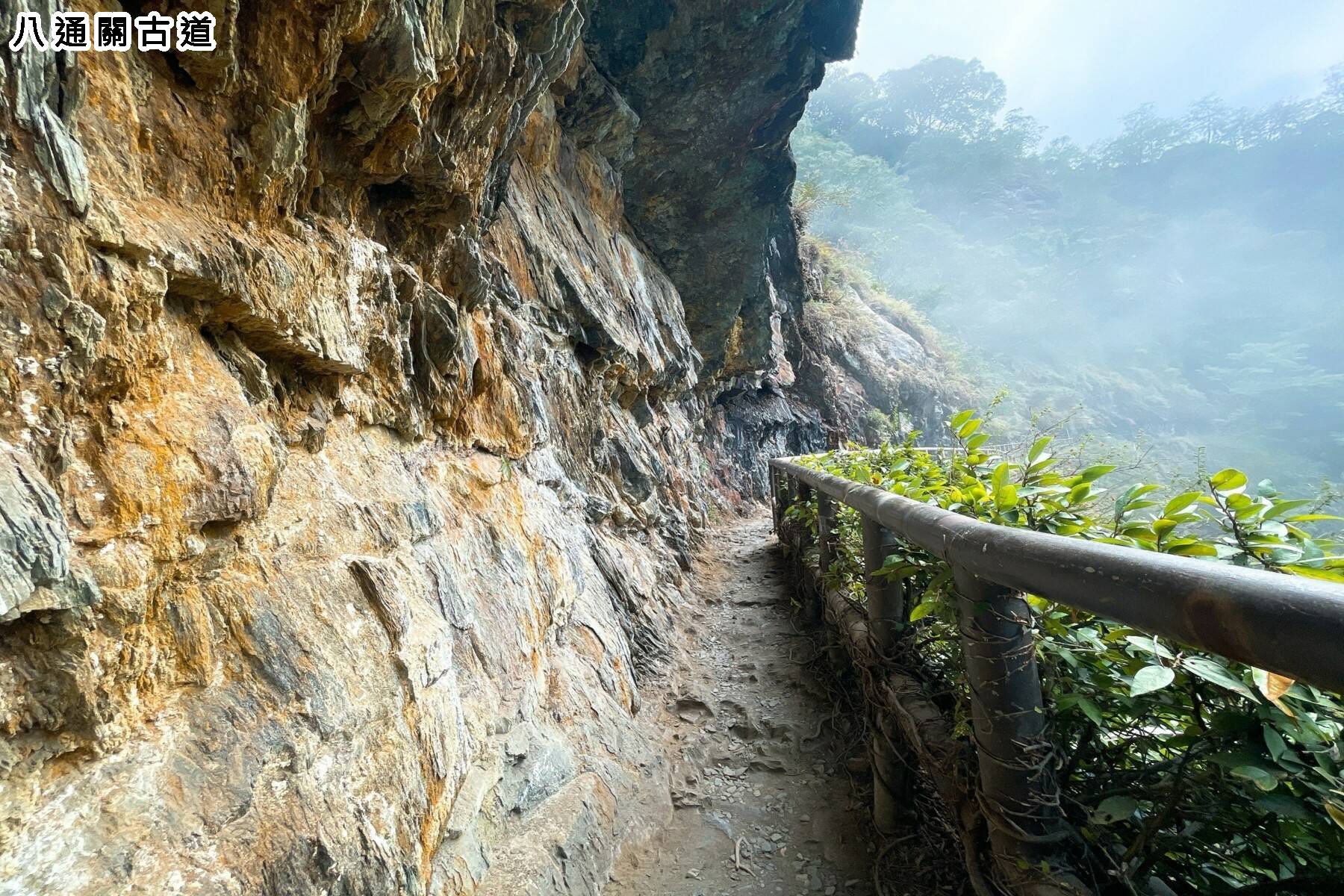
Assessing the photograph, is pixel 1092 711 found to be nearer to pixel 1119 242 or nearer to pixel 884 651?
pixel 884 651

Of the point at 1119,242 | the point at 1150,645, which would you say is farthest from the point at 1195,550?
the point at 1119,242

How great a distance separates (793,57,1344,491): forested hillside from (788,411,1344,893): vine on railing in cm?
3436

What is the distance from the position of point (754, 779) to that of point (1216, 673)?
2.67 metres

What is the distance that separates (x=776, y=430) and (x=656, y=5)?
11110 millimetres

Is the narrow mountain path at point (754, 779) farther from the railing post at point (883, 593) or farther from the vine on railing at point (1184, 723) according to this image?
the vine on railing at point (1184, 723)

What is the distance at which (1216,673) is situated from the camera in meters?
0.92

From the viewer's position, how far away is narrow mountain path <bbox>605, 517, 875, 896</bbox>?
2.38m

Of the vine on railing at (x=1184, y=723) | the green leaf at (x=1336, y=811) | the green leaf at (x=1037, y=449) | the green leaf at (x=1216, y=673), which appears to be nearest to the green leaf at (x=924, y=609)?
the vine on railing at (x=1184, y=723)

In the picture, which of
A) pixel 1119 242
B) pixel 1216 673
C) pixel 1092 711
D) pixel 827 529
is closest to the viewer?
pixel 1216 673

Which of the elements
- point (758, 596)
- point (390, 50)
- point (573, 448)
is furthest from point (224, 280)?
point (758, 596)

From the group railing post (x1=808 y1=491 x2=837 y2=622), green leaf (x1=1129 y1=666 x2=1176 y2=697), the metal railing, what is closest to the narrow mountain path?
the metal railing

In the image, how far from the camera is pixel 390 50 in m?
2.25

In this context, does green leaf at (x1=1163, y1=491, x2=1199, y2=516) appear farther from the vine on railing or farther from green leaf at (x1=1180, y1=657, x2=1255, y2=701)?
green leaf at (x1=1180, y1=657, x2=1255, y2=701)

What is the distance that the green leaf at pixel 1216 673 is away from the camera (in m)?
0.89
